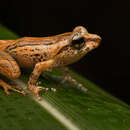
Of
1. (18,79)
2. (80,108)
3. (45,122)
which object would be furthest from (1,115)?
(18,79)

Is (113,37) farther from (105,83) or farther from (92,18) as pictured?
(105,83)

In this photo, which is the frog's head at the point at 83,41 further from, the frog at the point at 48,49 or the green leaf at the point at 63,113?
the green leaf at the point at 63,113

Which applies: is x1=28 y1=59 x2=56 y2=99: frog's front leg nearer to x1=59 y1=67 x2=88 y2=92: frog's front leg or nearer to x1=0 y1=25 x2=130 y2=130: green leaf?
x1=0 y1=25 x2=130 y2=130: green leaf

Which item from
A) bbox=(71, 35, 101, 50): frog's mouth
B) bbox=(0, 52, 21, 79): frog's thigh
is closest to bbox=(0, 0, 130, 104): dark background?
bbox=(71, 35, 101, 50): frog's mouth

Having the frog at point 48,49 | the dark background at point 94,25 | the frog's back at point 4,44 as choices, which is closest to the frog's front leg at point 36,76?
the frog at point 48,49

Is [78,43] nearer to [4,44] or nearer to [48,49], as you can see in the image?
[48,49]
